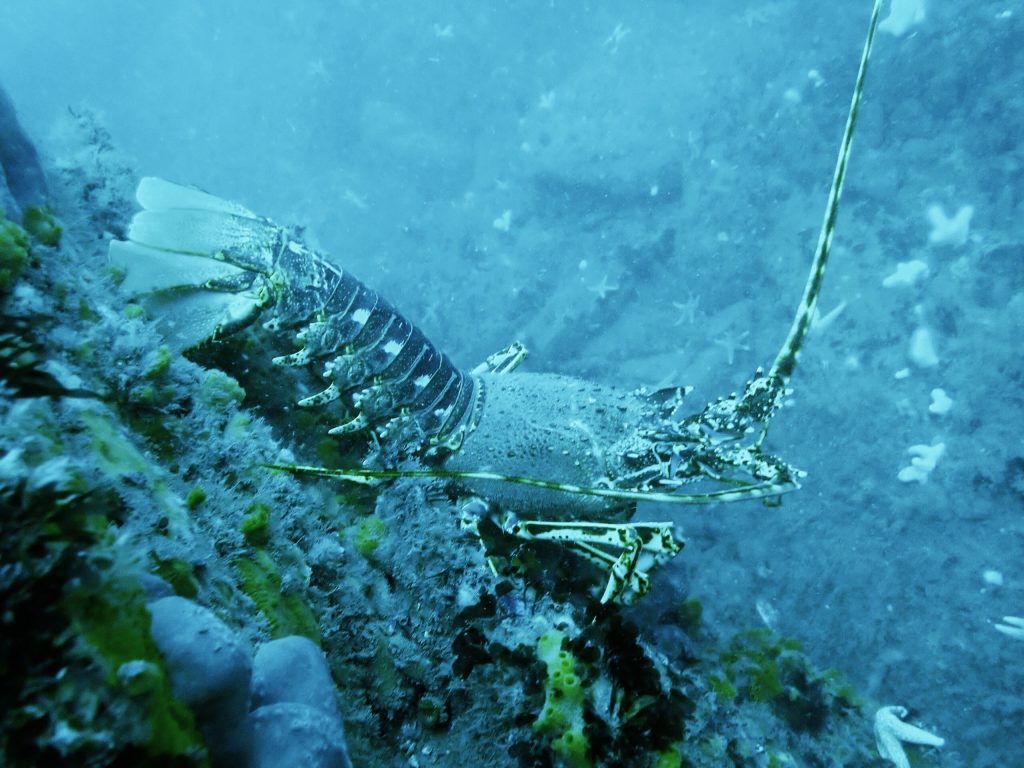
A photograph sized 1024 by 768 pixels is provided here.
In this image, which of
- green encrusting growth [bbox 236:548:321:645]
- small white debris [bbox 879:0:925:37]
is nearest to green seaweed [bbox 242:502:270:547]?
green encrusting growth [bbox 236:548:321:645]

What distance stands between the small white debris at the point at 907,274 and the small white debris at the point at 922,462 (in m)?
1.75

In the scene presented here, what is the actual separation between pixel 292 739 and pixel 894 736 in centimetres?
348

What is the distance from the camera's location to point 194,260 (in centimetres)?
287

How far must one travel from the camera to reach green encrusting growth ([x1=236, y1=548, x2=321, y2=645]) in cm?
160

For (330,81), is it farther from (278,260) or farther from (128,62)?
(278,260)

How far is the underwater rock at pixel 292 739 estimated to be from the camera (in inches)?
41.5

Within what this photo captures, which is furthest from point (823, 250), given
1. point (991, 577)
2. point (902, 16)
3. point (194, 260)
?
point (902, 16)

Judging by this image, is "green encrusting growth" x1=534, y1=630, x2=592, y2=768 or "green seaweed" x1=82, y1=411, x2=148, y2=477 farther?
"green encrusting growth" x1=534, y1=630, x2=592, y2=768

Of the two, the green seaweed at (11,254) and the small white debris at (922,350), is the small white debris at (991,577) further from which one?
the green seaweed at (11,254)

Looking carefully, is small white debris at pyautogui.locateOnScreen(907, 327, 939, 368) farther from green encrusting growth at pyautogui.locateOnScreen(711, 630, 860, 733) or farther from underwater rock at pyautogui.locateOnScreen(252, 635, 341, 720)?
underwater rock at pyautogui.locateOnScreen(252, 635, 341, 720)

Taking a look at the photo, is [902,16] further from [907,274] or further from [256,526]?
[256,526]

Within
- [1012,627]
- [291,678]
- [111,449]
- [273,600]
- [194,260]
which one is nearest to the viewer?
[291,678]

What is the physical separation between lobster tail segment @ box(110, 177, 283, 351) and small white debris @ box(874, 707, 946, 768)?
13.2 ft

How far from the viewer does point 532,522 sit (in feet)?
10.6
